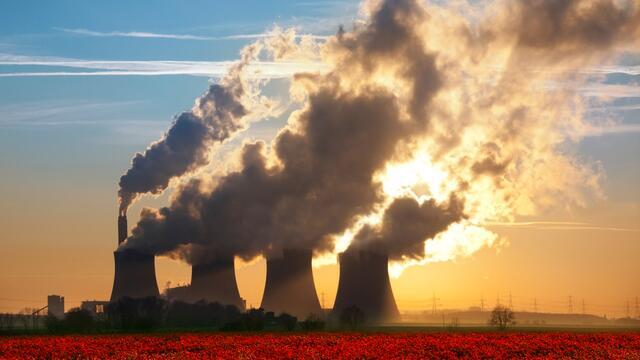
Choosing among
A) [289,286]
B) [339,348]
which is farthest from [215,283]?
[339,348]

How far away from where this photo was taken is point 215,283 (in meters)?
121

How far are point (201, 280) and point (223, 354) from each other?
96.6 meters

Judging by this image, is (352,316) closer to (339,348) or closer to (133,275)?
(133,275)

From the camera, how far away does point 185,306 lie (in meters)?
118

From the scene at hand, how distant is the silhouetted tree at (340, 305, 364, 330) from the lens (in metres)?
103

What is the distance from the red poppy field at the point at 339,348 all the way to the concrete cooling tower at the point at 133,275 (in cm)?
7612

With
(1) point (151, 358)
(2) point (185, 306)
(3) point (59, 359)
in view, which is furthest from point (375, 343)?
(2) point (185, 306)

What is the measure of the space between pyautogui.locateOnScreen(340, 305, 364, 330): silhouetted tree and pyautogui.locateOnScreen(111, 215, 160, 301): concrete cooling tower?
22.2 meters

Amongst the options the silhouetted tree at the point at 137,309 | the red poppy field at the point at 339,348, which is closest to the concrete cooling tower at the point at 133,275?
the silhouetted tree at the point at 137,309

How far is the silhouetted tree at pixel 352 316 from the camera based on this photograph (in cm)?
10338

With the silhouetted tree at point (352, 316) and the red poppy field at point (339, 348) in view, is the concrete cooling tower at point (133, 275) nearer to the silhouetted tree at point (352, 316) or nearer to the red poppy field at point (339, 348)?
the silhouetted tree at point (352, 316)

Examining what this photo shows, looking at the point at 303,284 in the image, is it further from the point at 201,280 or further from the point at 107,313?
the point at 107,313

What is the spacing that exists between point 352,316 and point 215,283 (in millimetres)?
22261

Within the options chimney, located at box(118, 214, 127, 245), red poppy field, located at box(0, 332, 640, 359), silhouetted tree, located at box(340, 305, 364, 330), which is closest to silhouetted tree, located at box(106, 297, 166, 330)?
chimney, located at box(118, 214, 127, 245)
